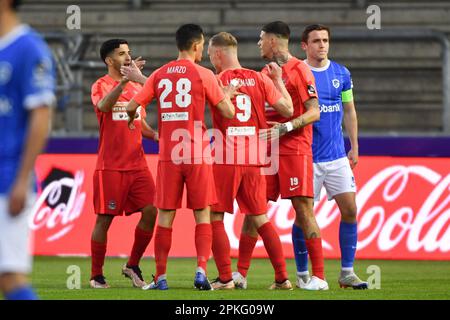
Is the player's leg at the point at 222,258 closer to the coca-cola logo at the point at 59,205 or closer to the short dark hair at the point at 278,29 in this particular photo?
the short dark hair at the point at 278,29

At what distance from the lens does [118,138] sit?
9.77 metres

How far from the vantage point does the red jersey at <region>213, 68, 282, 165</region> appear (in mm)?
→ 9141

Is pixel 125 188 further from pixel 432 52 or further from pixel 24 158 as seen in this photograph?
pixel 432 52

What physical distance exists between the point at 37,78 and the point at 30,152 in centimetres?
39

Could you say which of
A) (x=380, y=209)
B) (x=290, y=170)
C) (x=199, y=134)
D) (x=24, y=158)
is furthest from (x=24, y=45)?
(x=380, y=209)

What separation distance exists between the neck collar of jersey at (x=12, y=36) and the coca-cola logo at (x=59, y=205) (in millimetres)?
8365

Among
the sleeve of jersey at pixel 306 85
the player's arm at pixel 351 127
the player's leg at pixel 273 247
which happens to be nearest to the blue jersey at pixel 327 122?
the player's arm at pixel 351 127

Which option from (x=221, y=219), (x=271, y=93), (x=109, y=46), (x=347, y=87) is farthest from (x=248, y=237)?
(x=109, y=46)

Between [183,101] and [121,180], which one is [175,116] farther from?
[121,180]

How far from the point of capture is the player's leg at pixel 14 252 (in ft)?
16.7
